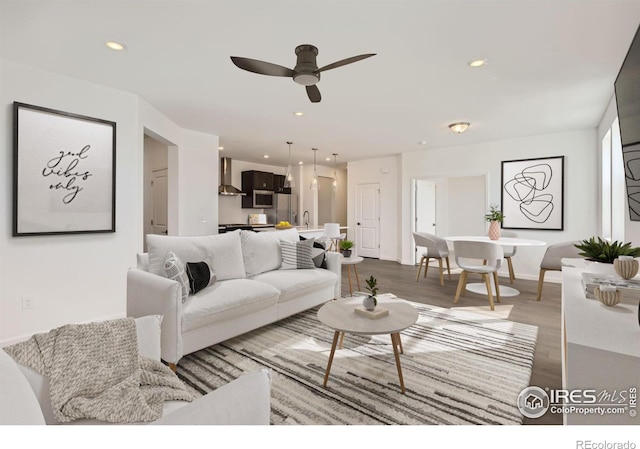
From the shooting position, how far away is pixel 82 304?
314cm

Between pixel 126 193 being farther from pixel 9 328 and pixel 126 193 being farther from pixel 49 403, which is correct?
pixel 49 403

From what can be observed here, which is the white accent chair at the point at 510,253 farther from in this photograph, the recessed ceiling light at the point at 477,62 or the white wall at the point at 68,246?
the white wall at the point at 68,246

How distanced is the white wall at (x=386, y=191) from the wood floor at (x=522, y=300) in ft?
2.64

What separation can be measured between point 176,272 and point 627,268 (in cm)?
285

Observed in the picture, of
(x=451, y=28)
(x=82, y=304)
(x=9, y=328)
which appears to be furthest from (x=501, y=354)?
(x=9, y=328)

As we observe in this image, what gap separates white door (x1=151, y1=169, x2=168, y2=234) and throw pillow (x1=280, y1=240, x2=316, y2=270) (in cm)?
336

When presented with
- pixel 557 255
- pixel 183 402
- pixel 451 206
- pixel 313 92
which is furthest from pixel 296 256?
pixel 451 206

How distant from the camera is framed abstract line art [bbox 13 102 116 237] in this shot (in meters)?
2.71

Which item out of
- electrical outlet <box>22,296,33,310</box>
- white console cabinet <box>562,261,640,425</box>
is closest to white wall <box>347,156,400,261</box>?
white console cabinet <box>562,261,640,425</box>

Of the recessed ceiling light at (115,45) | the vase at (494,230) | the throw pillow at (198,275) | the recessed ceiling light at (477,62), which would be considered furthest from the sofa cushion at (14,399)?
the vase at (494,230)

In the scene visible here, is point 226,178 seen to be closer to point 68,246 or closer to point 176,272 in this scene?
point 68,246

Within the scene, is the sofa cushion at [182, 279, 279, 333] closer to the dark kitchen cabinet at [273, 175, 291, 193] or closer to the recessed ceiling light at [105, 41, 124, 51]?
the recessed ceiling light at [105, 41, 124, 51]

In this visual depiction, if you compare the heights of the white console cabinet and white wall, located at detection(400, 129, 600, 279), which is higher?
white wall, located at detection(400, 129, 600, 279)

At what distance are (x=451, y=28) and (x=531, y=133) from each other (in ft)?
12.9
